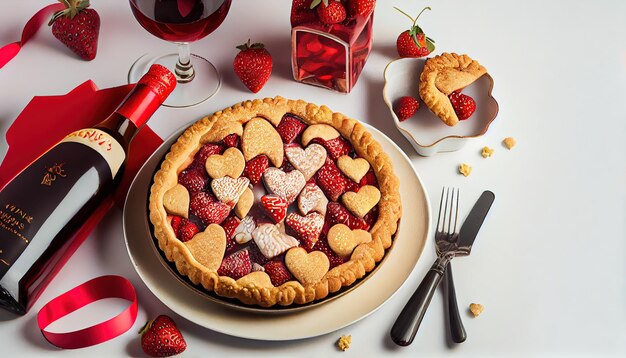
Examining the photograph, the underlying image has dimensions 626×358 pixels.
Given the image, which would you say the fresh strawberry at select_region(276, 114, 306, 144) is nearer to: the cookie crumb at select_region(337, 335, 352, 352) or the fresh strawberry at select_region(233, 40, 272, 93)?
the fresh strawberry at select_region(233, 40, 272, 93)

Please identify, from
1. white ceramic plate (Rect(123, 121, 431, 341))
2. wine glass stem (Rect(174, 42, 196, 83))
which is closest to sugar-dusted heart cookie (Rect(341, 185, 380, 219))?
white ceramic plate (Rect(123, 121, 431, 341))

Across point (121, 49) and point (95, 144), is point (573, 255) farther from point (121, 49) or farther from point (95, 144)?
point (121, 49)

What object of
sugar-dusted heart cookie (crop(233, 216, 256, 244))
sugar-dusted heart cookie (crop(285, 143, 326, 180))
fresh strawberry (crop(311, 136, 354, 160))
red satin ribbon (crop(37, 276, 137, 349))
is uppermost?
fresh strawberry (crop(311, 136, 354, 160))

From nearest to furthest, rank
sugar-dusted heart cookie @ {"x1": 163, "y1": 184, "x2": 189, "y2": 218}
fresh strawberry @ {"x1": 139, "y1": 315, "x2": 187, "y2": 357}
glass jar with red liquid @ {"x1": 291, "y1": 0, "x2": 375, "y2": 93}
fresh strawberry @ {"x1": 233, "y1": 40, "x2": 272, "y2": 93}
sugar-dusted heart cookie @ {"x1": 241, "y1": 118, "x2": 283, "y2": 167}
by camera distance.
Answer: fresh strawberry @ {"x1": 139, "y1": 315, "x2": 187, "y2": 357} < sugar-dusted heart cookie @ {"x1": 163, "y1": 184, "x2": 189, "y2": 218} < sugar-dusted heart cookie @ {"x1": 241, "y1": 118, "x2": 283, "y2": 167} < glass jar with red liquid @ {"x1": 291, "y1": 0, "x2": 375, "y2": 93} < fresh strawberry @ {"x1": 233, "y1": 40, "x2": 272, "y2": 93}

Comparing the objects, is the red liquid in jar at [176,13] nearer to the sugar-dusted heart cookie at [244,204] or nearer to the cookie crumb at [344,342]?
the sugar-dusted heart cookie at [244,204]

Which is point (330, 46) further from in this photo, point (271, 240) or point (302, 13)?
point (271, 240)

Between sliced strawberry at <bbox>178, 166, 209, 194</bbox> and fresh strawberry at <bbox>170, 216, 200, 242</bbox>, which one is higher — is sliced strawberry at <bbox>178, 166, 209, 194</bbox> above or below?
above

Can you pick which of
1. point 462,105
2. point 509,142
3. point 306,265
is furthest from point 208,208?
point 509,142
